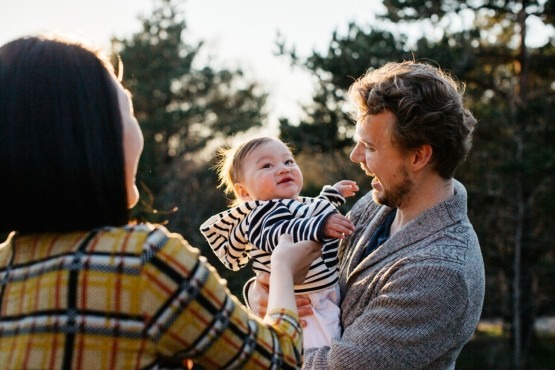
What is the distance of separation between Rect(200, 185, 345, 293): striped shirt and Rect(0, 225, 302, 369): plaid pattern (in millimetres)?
870

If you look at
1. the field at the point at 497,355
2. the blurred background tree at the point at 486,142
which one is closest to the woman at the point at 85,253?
the blurred background tree at the point at 486,142

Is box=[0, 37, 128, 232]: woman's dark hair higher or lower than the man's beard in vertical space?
higher

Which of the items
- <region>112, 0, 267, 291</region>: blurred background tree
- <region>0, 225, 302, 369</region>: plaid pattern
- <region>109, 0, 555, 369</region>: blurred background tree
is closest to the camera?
<region>0, 225, 302, 369</region>: plaid pattern

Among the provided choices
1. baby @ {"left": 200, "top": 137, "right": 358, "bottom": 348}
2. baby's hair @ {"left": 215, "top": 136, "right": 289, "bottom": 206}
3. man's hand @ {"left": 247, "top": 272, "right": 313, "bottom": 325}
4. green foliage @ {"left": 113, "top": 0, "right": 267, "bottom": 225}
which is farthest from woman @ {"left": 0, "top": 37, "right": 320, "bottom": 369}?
green foliage @ {"left": 113, "top": 0, "right": 267, "bottom": 225}

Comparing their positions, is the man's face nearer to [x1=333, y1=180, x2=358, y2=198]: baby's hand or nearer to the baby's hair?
[x1=333, y1=180, x2=358, y2=198]: baby's hand

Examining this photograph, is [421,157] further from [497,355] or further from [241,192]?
[497,355]

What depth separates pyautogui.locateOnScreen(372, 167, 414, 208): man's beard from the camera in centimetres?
261

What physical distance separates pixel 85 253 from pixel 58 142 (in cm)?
23

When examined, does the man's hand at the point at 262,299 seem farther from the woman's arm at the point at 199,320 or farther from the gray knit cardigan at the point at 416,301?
the woman's arm at the point at 199,320

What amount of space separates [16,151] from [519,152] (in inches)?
597

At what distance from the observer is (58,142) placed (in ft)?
4.58

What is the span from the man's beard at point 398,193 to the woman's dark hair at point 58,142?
1.35 meters

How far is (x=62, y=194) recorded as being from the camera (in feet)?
4.60

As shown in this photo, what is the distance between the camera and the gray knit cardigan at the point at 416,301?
2268mm
